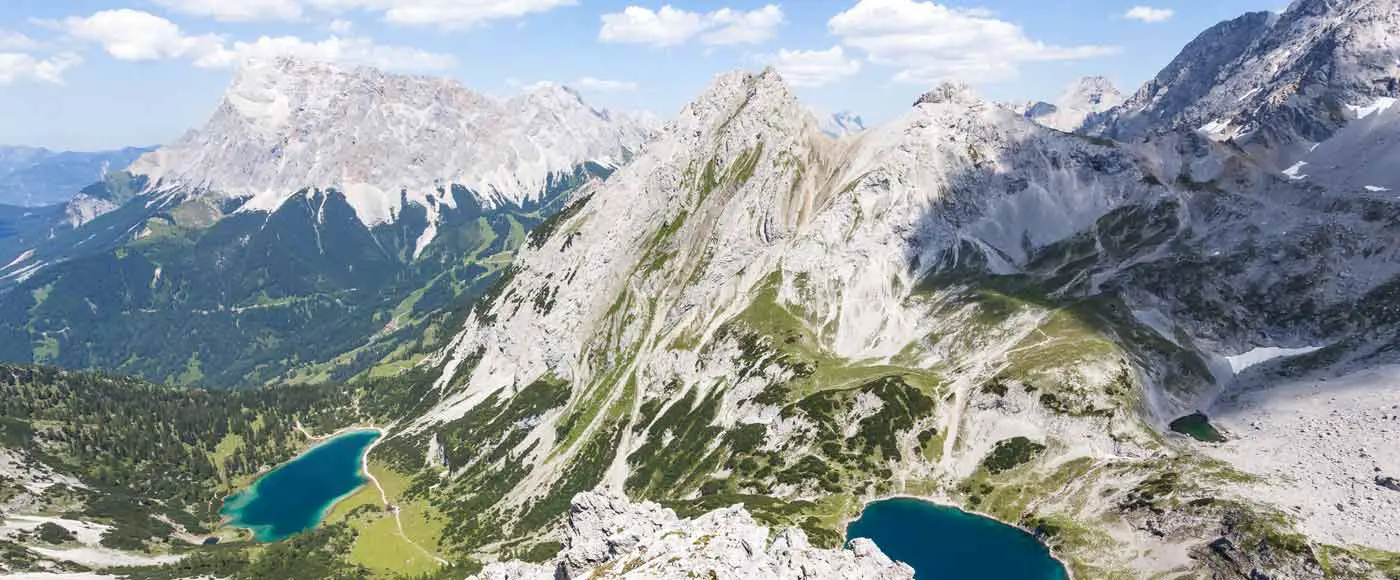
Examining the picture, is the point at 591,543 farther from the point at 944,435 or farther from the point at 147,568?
the point at 147,568

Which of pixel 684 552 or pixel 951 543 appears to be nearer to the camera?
pixel 684 552

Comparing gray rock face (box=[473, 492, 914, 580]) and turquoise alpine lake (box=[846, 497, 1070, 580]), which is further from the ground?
gray rock face (box=[473, 492, 914, 580])

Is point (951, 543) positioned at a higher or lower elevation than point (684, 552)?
lower

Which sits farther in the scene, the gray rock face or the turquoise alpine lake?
the turquoise alpine lake

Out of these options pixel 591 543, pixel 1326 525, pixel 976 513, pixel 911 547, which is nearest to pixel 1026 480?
pixel 976 513
